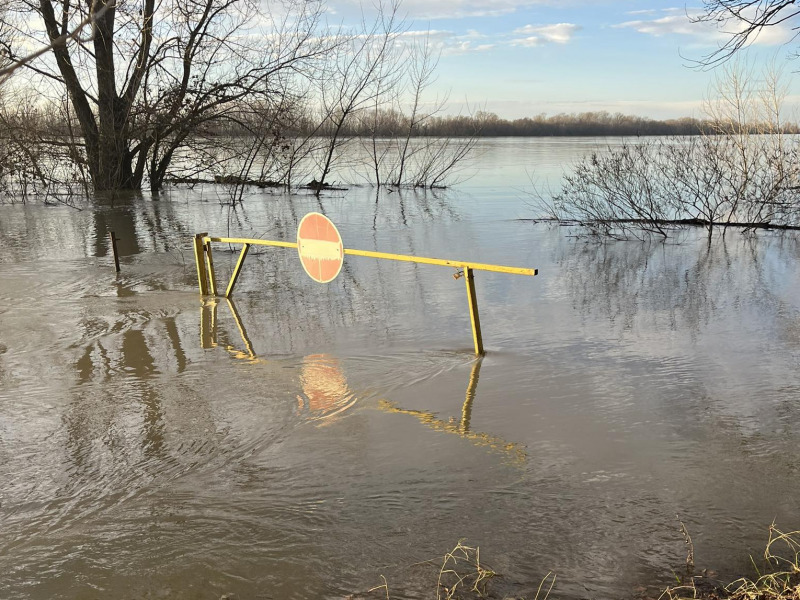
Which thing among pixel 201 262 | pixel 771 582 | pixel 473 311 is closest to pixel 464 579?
pixel 771 582

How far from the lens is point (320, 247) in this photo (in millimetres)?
8281

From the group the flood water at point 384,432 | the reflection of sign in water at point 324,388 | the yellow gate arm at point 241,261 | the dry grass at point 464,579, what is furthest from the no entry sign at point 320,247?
the dry grass at point 464,579

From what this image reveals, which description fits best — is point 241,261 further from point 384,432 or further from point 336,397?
point 384,432

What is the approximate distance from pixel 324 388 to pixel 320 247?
227cm

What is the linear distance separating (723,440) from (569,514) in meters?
1.74

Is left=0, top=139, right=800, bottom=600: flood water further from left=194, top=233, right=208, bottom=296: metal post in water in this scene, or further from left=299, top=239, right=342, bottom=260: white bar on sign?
left=299, top=239, right=342, bottom=260: white bar on sign

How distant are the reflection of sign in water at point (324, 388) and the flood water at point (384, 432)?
0.03 m

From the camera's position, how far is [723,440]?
17.7 feet

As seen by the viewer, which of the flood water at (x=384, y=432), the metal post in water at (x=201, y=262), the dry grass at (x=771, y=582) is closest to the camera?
the dry grass at (x=771, y=582)

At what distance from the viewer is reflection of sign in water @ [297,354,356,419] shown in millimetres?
5984

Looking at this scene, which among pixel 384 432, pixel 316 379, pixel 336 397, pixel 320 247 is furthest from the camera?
pixel 320 247

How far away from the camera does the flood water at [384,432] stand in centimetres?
386

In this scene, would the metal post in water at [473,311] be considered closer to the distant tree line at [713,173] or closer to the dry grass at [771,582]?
the dry grass at [771,582]

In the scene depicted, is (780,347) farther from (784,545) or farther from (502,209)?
(502,209)
